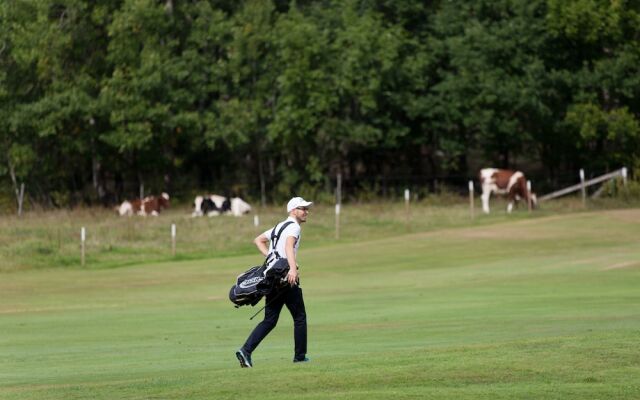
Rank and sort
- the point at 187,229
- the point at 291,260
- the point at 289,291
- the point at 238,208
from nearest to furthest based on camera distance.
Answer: the point at 291,260
the point at 289,291
the point at 187,229
the point at 238,208

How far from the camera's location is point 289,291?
1527 centimetres

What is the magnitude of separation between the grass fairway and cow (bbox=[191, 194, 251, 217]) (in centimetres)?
1060

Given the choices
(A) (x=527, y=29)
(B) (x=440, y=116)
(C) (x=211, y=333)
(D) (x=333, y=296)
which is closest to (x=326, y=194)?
(B) (x=440, y=116)

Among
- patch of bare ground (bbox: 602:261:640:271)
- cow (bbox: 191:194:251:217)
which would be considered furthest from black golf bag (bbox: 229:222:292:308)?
cow (bbox: 191:194:251:217)

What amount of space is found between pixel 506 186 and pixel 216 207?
454 inches

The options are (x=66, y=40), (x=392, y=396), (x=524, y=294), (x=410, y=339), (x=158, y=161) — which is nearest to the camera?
(x=392, y=396)

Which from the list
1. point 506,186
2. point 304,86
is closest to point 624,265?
point 506,186

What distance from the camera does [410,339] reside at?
1883 cm

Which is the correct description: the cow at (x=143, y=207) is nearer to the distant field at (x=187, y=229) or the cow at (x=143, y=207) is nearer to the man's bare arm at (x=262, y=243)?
the distant field at (x=187, y=229)

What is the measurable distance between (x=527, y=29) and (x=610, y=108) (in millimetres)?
5472

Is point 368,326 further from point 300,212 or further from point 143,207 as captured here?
point 143,207

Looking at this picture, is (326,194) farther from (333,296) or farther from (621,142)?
(333,296)

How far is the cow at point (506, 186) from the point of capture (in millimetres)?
56125

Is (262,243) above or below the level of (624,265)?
above
